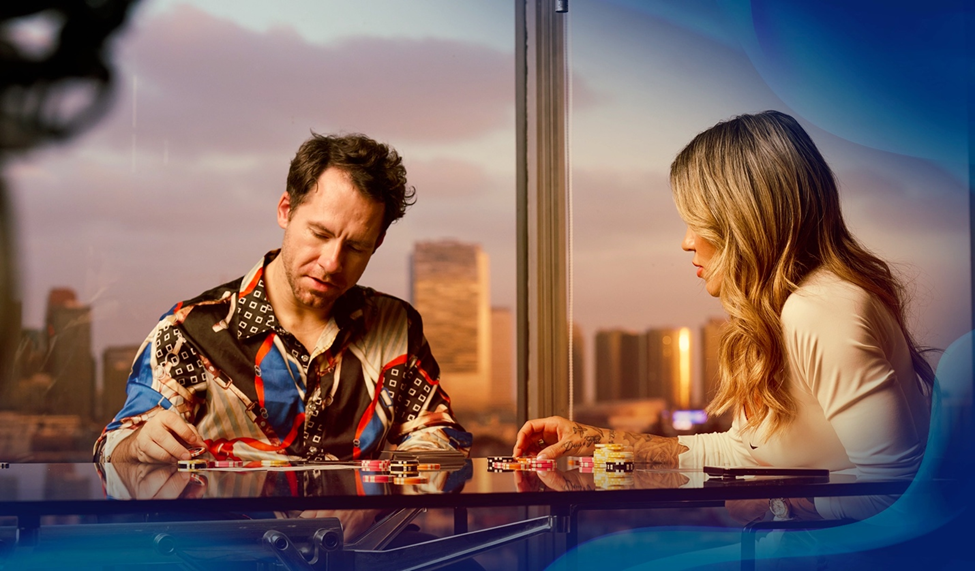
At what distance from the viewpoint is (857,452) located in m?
1.51

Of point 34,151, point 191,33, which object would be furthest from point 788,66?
point 34,151

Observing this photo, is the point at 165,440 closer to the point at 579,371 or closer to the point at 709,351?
the point at 579,371

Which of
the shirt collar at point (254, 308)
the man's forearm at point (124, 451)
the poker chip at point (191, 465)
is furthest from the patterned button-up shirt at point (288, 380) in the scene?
the poker chip at point (191, 465)

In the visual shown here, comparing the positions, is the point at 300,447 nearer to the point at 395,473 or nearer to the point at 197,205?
the point at 197,205

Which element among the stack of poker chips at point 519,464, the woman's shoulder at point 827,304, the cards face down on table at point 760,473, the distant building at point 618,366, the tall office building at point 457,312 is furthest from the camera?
the distant building at point 618,366

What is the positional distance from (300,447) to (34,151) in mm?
1105

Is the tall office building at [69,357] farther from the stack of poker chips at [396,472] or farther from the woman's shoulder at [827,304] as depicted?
the woman's shoulder at [827,304]

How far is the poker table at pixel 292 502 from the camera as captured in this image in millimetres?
1110

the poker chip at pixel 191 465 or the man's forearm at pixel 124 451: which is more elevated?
the poker chip at pixel 191 465

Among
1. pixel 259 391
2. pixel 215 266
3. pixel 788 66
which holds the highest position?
pixel 788 66

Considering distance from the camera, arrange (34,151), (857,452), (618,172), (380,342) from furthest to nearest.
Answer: (618,172) < (380,342) < (34,151) < (857,452)

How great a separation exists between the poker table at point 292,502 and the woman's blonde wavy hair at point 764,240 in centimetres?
28

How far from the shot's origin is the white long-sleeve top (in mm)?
1502

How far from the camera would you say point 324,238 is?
254 cm
